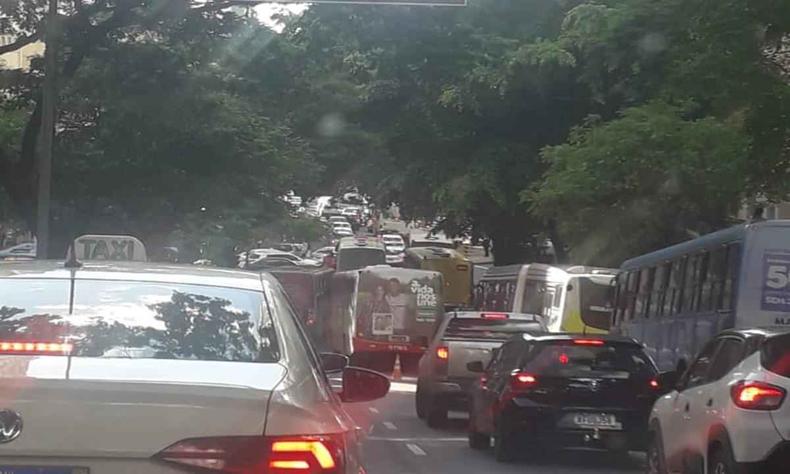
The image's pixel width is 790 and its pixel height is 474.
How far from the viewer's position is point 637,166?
1128 inches

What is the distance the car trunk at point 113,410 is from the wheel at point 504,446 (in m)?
10.3

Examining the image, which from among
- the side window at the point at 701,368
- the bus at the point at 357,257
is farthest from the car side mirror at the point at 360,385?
the bus at the point at 357,257

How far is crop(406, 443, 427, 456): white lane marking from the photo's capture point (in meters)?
15.9

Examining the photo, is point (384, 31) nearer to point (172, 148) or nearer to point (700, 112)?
point (172, 148)

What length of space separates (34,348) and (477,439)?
1181 cm

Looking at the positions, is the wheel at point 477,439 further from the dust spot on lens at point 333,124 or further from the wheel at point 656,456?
the dust spot on lens at point 333,124

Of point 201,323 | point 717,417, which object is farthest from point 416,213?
point 201,323

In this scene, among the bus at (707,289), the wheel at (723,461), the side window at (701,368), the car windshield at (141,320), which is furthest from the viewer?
the bus at (707,289)

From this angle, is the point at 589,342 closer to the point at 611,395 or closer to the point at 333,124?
the point at 611,395

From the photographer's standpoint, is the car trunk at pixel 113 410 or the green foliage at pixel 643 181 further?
the green foliage at pixel 643 181

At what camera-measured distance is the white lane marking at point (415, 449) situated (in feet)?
52.1

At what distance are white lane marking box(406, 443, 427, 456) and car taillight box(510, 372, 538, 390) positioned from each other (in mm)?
1776

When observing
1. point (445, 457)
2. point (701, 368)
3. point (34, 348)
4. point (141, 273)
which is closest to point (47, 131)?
point (445, 457)

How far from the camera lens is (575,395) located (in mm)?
14391
